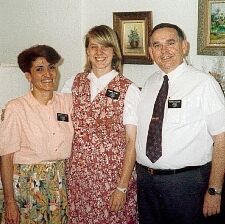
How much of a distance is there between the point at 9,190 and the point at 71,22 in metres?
1.67

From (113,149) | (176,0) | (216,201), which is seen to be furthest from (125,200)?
(176,0)

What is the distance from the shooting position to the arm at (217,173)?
6.55ft

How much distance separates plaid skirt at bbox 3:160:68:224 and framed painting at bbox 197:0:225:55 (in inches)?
52.3

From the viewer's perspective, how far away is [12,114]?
2.06 meters

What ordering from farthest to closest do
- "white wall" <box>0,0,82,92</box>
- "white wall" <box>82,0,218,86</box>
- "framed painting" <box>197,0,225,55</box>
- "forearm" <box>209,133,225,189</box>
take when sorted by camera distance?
"white wall" <box>0,0,82,92</box>, "white wall" <box>82,0,218,86</box>, "framed painting" <box>197,0,225,55</box>, "forearm" <box>209,133,225,189</box>

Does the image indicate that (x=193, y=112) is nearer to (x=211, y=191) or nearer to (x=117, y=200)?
(x=211, y=191)

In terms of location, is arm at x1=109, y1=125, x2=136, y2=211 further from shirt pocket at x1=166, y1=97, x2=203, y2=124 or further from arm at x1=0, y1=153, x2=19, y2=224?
arm at x1=0, y1=153, x2=19, y2=224

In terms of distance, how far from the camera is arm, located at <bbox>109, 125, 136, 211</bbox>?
212 cm

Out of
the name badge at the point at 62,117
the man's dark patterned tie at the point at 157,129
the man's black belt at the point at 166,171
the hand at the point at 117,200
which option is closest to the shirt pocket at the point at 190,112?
the man's dark patterned tie at the point at 157,129

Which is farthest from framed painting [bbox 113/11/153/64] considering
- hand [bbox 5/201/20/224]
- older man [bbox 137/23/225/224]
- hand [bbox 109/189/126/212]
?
hand [bbox 5/201/20/224]

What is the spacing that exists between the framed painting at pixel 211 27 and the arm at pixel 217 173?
0.83 m

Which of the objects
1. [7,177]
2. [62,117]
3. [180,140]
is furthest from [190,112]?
[7,177]

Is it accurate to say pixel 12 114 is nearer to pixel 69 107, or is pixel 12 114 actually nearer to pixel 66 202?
pixel 69 107

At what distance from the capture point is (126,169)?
212 centimetres
